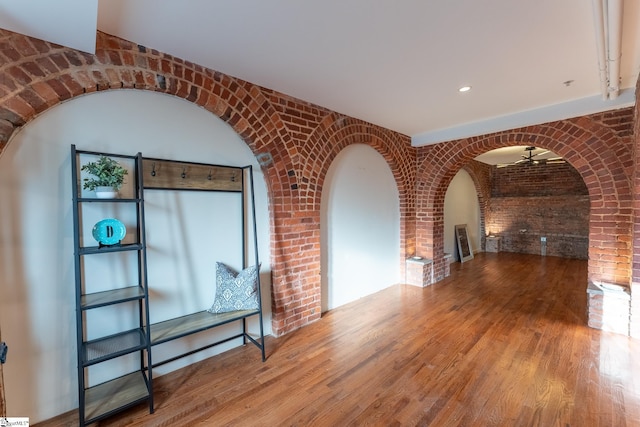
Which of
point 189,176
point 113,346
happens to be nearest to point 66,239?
point 113,346

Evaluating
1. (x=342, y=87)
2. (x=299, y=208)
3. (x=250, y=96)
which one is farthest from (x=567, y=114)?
(x=250, y=96)

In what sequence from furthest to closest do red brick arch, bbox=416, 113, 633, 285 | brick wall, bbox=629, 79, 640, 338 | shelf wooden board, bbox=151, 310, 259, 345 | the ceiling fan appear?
the ceiling fan → red brick arch, bbox=416, 113, 633, 285 → brick wall, bbox=629, 79, 640, 338 → shelf wooden board, bbox=151, 310, 259, 345

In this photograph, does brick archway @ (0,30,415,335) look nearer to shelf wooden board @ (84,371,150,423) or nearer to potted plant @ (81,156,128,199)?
potted plant @ (81,156,128,199)

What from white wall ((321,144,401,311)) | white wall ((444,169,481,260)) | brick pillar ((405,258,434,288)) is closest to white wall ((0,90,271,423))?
white wall ((321,144,401,311))

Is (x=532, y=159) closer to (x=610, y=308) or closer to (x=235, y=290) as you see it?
(x=610, y=308)

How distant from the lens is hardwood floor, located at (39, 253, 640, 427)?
179 centimetres

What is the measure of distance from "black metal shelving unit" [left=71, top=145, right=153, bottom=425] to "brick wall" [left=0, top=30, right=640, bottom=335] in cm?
50

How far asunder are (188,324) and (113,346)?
1.57 ft

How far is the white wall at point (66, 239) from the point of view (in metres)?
1.67

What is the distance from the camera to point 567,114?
3.16 m

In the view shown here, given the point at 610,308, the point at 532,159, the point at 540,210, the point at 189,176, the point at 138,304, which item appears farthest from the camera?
the point at 540,210

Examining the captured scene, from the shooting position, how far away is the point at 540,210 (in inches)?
282

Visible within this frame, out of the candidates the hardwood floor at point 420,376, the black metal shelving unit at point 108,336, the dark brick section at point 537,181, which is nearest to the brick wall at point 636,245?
the hardwood floor at point 420,376

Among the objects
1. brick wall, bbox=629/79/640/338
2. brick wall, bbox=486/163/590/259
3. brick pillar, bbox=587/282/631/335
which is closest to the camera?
brick wall, bbox=629/79/640/338
